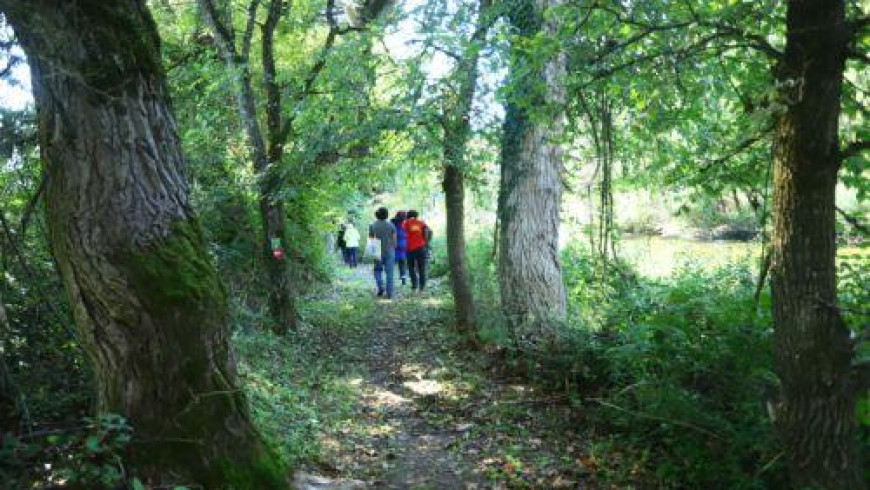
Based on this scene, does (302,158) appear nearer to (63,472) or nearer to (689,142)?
(689,142)

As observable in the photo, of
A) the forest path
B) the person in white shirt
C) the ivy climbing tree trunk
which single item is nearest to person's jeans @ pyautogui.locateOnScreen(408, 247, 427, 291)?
the ivy climbing tree trunk

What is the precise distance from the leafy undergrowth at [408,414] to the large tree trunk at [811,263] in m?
1.81

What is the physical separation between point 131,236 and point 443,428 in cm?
411

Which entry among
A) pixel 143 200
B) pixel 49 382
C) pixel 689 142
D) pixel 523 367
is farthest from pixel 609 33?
pixel 49 382

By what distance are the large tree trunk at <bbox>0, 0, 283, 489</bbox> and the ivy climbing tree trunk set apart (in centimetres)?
448

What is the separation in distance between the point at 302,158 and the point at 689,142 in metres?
4.99

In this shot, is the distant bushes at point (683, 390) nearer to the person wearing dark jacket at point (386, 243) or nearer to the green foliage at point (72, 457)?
the green foliage at point (72, 457)

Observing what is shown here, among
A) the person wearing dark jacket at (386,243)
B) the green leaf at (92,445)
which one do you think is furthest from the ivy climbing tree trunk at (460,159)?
the green leaf at (92,445)

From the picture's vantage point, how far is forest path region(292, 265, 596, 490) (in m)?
5.51

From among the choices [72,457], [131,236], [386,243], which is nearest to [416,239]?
[386,243]

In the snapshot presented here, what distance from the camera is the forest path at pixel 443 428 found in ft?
18.1

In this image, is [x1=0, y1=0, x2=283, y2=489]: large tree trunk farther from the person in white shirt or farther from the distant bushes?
the person in white shirt

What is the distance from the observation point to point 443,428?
6918mm

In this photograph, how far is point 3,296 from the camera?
17.1 feet
